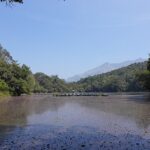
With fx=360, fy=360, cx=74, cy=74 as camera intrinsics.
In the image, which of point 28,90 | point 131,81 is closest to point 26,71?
point 28,90

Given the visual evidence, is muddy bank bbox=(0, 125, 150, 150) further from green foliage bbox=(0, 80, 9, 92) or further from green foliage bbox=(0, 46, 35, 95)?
green foliage bbox=(0, 46, 35, 95)

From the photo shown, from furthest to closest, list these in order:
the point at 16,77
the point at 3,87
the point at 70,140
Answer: the point at 16,77, the point at 3,87, the point at 70,140

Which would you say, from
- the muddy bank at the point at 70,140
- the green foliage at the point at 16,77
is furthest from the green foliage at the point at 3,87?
the muddy bank at the point at 70,140

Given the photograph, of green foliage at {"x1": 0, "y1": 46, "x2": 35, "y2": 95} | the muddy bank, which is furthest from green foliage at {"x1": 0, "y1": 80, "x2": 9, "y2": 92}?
the muddy bank

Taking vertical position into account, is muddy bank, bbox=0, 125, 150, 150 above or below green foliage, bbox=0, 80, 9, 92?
below

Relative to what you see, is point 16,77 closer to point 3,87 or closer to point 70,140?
point 3,87

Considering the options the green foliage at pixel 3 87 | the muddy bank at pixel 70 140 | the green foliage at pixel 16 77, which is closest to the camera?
the muddy bank at pixel 70 140

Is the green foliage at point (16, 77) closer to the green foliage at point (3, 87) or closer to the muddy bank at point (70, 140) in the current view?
the green foliage at point (3, 87)

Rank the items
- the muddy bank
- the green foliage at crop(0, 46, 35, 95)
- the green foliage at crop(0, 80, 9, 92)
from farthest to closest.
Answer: the green foliage at crop(0, 46, 35, 95) < the green foliage at crop(0, 80, 9, 92) < the muddy bank

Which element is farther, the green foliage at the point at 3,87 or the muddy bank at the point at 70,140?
the green foliage at the point at 3,87

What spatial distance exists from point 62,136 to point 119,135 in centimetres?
361

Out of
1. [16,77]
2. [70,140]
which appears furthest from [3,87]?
[70,140]

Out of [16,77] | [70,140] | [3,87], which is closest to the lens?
[70,140]

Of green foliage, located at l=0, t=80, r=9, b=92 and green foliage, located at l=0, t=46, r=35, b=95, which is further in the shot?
green foliage, located at l=0, t=46, r=35, b=95
